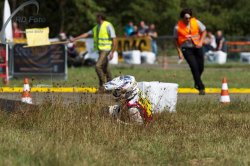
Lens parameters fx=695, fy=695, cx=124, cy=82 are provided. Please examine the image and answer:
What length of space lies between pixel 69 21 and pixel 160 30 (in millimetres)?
6843

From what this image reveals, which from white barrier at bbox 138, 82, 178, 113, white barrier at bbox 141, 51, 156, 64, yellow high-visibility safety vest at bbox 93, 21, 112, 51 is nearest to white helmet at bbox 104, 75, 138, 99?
white barrier at bbox 138, 82, 178, 113

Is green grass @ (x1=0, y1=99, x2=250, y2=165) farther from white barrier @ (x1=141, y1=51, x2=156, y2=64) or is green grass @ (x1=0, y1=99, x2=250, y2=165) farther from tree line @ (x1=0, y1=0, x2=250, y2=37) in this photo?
tree line @ (x1=0, y1=0, x2=250, y2=37)

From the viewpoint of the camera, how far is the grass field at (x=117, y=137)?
305 inches

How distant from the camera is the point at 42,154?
763 centimetres

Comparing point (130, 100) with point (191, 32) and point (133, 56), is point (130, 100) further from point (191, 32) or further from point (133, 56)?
point (133, 56)

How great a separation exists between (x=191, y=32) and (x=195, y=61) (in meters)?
0.66

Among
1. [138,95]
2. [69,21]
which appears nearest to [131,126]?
[138,95]

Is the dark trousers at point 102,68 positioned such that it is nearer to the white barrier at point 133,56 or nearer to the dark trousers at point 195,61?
the dark trousers at point 195,61

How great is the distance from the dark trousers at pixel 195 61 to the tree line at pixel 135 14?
32.9m

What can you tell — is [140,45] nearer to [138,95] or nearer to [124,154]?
[138,95]

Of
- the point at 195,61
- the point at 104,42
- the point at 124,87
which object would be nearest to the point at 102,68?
the point at 104,42

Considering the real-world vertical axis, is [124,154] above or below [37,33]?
below

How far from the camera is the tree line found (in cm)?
4962

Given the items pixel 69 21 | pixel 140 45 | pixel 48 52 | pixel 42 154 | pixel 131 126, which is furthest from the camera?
pixel 69 21
